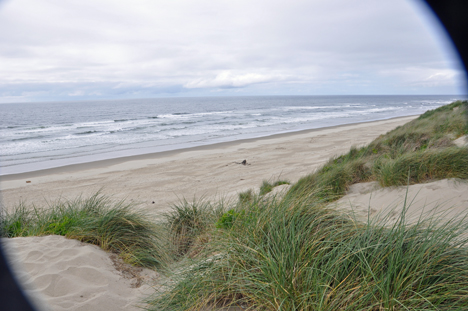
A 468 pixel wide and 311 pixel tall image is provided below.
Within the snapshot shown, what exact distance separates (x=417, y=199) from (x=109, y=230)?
4.55 meters

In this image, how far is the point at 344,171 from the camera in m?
6.01

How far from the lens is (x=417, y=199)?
4414mm

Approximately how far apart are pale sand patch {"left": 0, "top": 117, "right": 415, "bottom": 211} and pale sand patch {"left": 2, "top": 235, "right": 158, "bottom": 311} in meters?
3.38

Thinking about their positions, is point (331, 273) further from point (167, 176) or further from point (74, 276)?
point (167, 176)

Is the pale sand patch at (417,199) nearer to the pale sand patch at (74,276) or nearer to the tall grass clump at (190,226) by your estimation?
the tall grass clump at (190,226)

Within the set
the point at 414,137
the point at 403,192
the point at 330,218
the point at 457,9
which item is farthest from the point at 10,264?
the point at 414,137

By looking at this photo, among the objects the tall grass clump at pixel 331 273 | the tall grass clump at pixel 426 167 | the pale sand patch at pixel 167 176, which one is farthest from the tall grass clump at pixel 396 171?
the pale sand patch at pixel 167 176

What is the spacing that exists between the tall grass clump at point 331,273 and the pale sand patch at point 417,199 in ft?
4.80

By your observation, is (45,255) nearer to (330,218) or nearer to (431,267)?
(330,218)

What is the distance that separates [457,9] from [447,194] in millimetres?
2889

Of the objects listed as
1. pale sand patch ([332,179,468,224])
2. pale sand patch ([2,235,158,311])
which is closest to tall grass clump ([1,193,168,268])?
pale sand patch ([2,235,158,311])

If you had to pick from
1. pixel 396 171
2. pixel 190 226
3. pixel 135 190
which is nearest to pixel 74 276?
pixel 190 226

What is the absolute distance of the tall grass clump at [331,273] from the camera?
1.95 m

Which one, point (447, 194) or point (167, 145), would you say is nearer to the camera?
point (447, 194)
